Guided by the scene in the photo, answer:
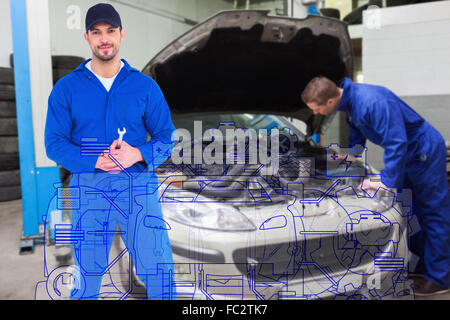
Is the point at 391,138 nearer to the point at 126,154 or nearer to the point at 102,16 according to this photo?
the point at 126,154

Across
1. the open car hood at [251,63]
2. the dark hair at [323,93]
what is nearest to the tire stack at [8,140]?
the open car hood at [251,63]

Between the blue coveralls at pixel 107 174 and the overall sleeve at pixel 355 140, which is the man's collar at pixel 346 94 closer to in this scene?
the overall sleeve at pixel 355 140

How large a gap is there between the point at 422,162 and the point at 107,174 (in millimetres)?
1295

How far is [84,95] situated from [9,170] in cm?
233

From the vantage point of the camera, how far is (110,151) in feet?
3.34

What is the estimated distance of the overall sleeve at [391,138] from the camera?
1.30 metres

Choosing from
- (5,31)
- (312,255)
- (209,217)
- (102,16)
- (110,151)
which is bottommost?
(312,255)

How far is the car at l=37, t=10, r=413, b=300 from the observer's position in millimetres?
1039

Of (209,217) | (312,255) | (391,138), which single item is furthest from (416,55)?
(209,217)

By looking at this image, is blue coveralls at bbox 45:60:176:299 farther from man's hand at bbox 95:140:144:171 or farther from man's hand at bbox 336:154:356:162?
man's hand at bbox 336:154:356:162

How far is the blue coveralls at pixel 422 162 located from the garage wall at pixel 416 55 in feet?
1.84

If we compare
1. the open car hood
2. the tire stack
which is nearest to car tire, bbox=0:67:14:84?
the tire stack

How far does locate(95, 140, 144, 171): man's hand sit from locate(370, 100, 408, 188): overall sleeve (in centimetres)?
96

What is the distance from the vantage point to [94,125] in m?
0.99
